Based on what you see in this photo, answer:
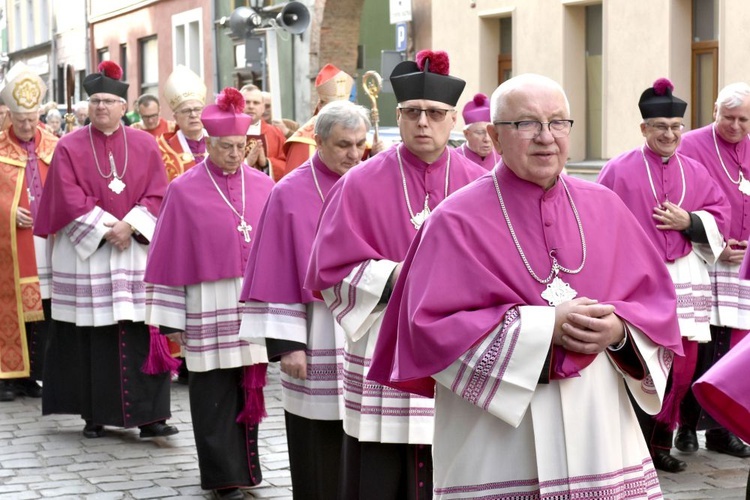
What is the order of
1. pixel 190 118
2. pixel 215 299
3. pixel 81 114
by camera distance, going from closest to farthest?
pixel 215 299, pixel 190 118, pixel 81 114

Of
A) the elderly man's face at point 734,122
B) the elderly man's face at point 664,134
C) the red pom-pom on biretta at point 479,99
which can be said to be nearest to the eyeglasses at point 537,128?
the elderly man's face at point 664,134

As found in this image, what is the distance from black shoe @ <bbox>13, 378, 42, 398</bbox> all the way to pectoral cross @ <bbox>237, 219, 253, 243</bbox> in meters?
3.83

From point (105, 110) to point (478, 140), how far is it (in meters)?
2.42

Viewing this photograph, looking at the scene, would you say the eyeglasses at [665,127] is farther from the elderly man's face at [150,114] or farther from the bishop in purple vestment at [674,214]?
the elderly man's face at [150,114]

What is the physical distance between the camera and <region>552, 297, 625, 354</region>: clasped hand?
12.5ft

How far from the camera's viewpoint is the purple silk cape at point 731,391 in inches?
133

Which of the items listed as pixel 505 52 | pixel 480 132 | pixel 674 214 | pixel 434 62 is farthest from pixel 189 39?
pixel 434 62

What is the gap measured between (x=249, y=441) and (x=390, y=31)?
72.4 feet

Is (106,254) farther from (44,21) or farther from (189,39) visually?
(44,21)

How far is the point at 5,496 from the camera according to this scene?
7.07 metres

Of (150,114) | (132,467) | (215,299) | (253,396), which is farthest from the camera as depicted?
(150,114)

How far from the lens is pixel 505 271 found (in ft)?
13.1

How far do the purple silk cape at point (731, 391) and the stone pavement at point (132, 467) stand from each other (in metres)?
3.52

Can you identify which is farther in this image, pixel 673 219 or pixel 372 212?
pixel 673 219
